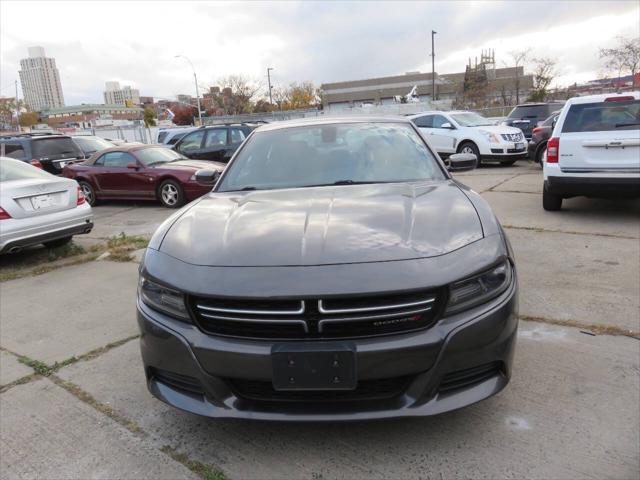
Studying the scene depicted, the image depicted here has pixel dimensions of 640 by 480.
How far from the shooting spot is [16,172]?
6.33 meters

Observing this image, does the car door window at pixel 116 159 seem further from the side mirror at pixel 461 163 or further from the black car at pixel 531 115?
the black car at pixel 531 115

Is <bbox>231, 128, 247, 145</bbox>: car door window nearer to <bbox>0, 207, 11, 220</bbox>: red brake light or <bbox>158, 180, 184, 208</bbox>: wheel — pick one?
<bbox>158, 180, 184, 208</bbox>: wheel

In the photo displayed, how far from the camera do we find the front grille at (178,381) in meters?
2.22

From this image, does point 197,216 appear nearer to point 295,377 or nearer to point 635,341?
point 295,377

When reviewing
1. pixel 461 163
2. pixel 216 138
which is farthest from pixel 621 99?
pixel 216 138

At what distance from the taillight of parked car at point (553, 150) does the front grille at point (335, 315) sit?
227 inches

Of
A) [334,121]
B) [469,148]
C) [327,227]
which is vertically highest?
[334,121]

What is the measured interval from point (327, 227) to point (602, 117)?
591 cm

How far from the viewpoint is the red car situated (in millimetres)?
10086

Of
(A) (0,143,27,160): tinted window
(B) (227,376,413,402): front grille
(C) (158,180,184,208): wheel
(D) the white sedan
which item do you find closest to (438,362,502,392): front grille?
(B) (227,376,413,402): front grille

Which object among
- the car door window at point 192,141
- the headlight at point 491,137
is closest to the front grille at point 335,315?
the car door window at point 192,141

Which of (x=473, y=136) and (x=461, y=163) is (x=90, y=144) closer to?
(x=473, y=136)

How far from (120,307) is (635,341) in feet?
13.2

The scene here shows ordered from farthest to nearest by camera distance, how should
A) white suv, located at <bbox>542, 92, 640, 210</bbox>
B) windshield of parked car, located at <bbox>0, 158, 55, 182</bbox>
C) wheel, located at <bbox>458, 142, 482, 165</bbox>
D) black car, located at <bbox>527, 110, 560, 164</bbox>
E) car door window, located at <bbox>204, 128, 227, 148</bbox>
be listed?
wheel, located at <bbox>458, 142, 482, 165</bbox> < car door window, located at <bbox>204, 128, 227, 148</bbox> < black car, located at <bbox>527, 110, 560, 164</bbox> < white suv, located at <bbox>542, 92, 640, 210</bbox> < windshield of parked car, located at <bbox>0, 158, 55, 182</bbox>
